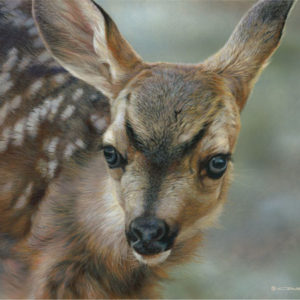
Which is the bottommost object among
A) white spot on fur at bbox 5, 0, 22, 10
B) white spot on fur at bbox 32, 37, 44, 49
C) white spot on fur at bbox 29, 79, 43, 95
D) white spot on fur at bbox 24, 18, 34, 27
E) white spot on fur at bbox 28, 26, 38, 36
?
white spot on fur at bbox 29, 79, 43, 95

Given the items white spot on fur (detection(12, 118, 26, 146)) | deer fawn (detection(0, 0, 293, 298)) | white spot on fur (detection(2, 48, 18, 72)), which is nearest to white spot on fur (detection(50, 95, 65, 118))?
deer fawn (detection(0, 0, 293, 298))

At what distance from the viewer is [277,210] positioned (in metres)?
1.60

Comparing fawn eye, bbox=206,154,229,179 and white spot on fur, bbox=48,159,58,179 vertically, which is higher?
fawn eye, bbox=206,154,229,179

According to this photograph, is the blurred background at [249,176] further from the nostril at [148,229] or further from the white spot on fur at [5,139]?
the white spot on fur at [5,139]

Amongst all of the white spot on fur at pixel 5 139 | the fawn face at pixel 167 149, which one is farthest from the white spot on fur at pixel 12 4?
the fawn face at pixel 167 149

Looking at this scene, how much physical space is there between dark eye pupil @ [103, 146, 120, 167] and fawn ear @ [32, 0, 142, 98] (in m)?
0.19

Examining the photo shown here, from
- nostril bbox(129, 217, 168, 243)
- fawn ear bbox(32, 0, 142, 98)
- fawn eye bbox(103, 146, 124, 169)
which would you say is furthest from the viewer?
fawn ear bbox(32, 0, 142, 98)

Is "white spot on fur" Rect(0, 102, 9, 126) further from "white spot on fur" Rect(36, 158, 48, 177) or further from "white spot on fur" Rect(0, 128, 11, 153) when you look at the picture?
"white spot on fur" Rect(36, 158, 48, 177)

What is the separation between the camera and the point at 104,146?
128 cm

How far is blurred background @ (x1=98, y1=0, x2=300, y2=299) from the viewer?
1561 mm

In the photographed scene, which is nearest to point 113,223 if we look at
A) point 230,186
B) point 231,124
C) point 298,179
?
point 230,186

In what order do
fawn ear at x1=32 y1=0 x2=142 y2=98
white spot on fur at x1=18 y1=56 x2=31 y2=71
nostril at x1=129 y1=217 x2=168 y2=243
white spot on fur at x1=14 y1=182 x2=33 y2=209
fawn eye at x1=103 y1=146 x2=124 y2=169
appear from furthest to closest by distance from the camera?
white spot on fur at x1=18 y1=56 x2=31 y2=71 → white spot on fur at x1=14 y1=182 x2=33 y2=209 → fawn ear at x1=32 y1=0 x2=142 y2=98 → fawn eye at x1=103 y1=146 x2=124 y2=169 → nostril at x1=129 y1=217 x2=168 y2=243

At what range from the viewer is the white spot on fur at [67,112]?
1.59 meters

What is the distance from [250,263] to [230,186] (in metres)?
0.30
